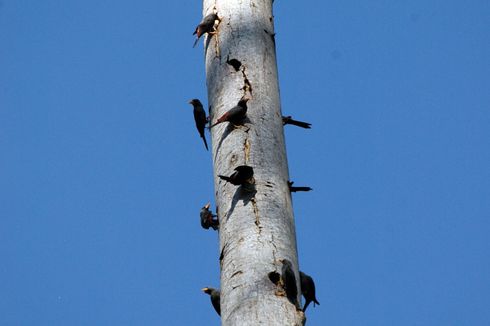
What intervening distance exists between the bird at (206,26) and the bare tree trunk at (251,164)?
52 millimetres

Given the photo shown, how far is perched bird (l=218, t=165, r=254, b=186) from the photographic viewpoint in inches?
174

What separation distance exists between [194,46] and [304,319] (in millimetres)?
2994

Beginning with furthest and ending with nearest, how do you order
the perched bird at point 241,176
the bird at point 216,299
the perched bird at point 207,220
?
1. the bird at point 216,299
2. the perched bird at point 207,220
3. the perched bird at point 241,176

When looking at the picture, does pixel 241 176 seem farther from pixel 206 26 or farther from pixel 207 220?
pixel 206 26

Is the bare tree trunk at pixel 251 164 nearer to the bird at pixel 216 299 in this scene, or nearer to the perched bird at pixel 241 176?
the perched bird at pixel 241 176

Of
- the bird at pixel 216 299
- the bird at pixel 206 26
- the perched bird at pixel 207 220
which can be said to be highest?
the bird at pixel 206 26

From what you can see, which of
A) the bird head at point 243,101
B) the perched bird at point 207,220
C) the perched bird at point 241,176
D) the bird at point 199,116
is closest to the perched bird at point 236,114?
the bird head at point 243,101

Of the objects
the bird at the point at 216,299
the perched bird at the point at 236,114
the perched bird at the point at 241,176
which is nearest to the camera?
the perched bird at the point at 241,176

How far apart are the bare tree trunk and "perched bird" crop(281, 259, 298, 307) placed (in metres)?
0.03

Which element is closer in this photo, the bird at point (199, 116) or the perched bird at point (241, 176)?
the perched bird at point (241, 176)

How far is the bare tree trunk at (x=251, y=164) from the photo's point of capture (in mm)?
4000

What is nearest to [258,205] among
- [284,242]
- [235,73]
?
[284,242]

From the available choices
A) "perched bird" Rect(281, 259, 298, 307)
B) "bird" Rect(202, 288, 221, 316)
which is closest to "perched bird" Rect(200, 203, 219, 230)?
"bird" Rect(202, 288, 221, 316)

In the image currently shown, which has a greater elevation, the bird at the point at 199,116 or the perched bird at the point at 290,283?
the bird at the point at 199,116
